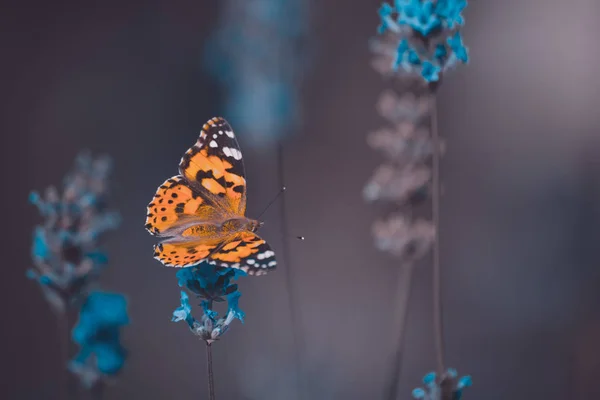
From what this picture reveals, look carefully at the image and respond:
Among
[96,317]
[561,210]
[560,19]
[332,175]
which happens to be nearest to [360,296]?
[332,175]

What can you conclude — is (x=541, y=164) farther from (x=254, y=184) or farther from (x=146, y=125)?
(x=146, y=125)

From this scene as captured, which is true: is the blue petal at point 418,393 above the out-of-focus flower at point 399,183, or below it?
below

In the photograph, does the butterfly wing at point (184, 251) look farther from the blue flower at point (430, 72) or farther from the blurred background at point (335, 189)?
the blurred background at point (335, 189)

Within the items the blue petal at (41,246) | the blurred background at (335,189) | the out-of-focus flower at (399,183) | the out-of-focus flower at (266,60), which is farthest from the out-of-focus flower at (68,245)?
the blurred background at (335,189)

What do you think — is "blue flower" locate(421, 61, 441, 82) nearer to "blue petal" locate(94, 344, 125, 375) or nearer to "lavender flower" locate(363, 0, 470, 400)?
"lavender flower" locate(363, 0, 470, 400)

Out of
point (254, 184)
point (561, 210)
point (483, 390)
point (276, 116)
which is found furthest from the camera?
point (254, 184)

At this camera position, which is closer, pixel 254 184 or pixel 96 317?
pixel 96 317
